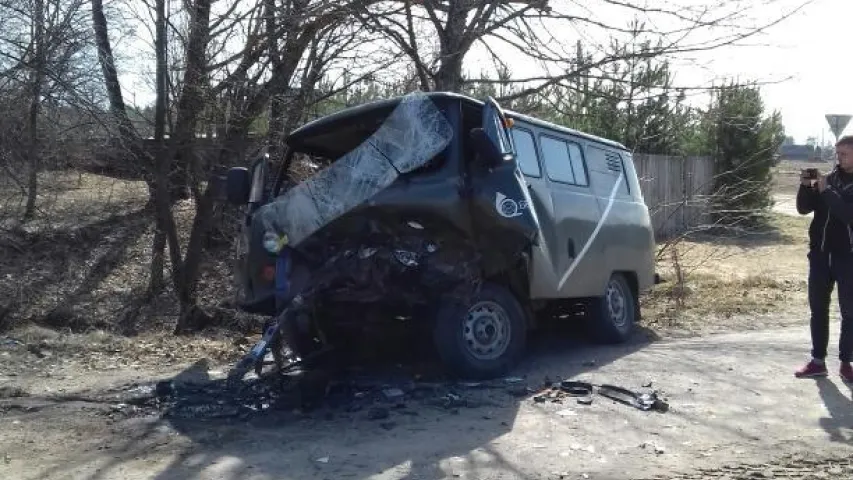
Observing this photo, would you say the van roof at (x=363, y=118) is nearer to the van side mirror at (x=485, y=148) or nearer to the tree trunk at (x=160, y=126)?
the van side mirror at (x=485, y=148)

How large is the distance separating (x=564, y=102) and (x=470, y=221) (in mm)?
6868

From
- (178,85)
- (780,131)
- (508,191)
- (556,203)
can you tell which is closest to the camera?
(508,191)

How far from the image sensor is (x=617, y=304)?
9.31 metres

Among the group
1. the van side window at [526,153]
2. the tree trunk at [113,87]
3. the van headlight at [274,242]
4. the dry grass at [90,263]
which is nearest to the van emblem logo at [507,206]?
the van side window at [526,153]

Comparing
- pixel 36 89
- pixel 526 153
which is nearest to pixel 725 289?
pixel 526 153

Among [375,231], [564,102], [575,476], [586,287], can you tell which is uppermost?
[564,102]

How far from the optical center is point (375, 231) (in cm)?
662

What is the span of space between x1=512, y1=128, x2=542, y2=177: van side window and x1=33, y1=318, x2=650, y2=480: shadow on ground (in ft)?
5.53

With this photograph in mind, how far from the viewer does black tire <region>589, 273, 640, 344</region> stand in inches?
353

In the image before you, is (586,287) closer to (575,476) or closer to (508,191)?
(508,191)

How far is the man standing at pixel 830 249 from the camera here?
6.96 m

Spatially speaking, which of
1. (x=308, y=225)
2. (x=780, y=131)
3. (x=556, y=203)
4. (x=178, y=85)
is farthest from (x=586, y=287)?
(x=780, y=131)

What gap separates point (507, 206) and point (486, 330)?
112cm

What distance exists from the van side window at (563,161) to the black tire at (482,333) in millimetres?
1435
